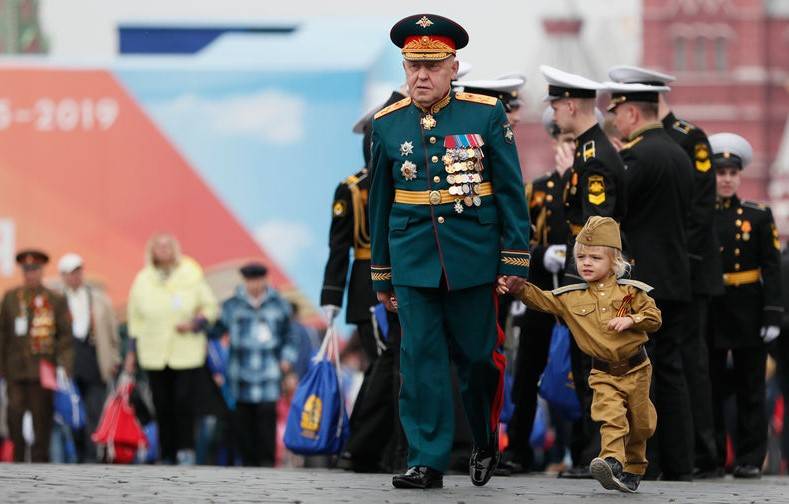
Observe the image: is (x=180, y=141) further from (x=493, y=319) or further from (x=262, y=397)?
(x=493, y=319)

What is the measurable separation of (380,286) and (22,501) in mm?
1849

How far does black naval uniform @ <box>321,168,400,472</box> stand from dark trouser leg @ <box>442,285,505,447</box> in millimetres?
1829

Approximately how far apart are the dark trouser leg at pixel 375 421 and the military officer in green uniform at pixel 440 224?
2.02 metres

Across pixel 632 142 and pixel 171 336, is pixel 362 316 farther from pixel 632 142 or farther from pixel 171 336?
pixel 171 336

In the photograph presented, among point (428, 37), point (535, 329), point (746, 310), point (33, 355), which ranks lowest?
point (33, 355)

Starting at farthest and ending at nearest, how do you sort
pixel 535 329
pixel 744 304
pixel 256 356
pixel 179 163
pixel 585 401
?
pixel 179 163 → pixel 256 356 → pixel 744 304 → pixel 535 329 → pixel 585 401

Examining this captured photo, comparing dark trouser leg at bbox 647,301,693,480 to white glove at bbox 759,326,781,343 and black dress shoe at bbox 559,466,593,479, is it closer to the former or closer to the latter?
black dress shoe at bbox 559,466,593,479

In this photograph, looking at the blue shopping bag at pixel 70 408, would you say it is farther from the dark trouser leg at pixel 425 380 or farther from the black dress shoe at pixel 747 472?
the dark trouser leg at pixel 425 380

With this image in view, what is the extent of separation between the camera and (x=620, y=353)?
9.17 metres

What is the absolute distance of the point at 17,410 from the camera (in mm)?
15617

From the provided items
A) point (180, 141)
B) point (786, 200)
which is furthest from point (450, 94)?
point (786, 200)

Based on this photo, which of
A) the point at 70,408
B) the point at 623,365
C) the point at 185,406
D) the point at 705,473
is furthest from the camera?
the point at 70,408

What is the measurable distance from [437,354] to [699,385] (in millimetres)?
2780

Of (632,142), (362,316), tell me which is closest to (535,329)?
(362,316)
